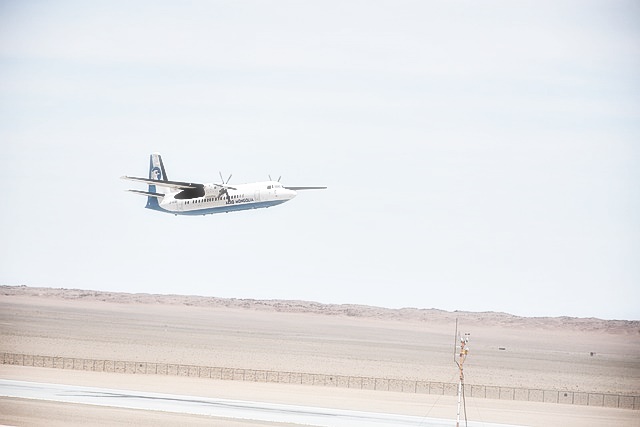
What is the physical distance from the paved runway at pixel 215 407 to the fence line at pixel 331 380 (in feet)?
69.4

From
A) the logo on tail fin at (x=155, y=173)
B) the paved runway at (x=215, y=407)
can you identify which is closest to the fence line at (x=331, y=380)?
the paved runway at (x=215, y=407)

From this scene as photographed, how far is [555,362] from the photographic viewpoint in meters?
189

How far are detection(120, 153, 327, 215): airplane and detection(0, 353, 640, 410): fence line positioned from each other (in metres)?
17.0

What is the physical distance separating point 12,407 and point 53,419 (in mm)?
5721

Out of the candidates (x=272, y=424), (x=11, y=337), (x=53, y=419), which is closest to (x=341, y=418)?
(x=272, y=424)

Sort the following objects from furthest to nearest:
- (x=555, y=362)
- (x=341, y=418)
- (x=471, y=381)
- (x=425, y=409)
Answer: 1. (x=555, y=362)
2. (x=471, y=381)
3. (x=425, y=409)
4. (x=341, y=418)

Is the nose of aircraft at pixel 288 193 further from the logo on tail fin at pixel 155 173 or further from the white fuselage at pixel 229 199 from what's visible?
the logo on tail fin at pixel 155 173

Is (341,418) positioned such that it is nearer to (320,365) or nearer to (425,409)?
(425,409)

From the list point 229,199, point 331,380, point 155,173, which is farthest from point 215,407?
point 155,173

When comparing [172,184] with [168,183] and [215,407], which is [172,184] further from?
[215,407]

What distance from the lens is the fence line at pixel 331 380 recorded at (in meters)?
123

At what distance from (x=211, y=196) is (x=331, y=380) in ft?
76.2

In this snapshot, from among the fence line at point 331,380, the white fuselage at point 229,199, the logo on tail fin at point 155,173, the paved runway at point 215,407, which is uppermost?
the logo on tail fin at point 155,173

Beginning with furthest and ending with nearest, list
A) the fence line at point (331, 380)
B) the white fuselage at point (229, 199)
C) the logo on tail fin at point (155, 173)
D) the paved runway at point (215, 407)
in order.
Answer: the logo on tail fin at point (155, 173)
the white fuselage at point (229, 199)
the fence line at point (331, 380)
the paved runway at point (215, 407)
